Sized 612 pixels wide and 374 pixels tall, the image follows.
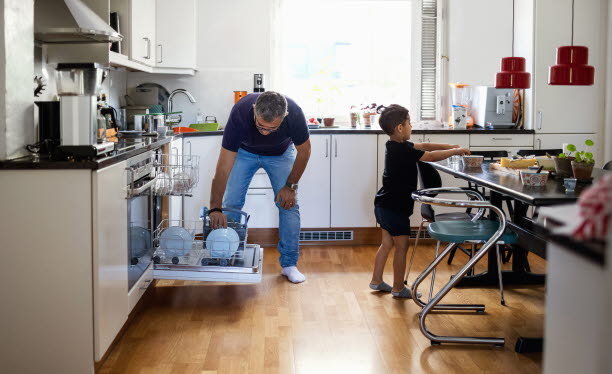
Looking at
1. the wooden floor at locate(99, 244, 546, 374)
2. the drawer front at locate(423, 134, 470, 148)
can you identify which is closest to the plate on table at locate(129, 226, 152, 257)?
the wooden floor at locate(99, 244, 546, 374)

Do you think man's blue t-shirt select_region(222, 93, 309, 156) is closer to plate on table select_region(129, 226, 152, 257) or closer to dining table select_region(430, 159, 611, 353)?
plate on table select_region(129, 226, 152, 257)

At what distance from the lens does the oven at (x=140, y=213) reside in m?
3.45

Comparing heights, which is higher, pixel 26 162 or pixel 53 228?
pixel 26 162

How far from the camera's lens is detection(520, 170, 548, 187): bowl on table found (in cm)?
324

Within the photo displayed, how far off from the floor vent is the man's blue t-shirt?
143 cm

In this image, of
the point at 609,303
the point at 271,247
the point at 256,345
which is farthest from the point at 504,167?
the point at 609,303

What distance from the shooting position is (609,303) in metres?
1.20

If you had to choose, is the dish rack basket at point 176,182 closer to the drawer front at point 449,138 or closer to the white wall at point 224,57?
the white wall at point 224,57

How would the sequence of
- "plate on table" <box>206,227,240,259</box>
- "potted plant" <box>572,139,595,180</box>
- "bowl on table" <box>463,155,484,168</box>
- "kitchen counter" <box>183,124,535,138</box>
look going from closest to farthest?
"potted plant" <box>572,139,595,180</box>
"plate on table" <box>206,227,240,259</box>
"bowl on table" <box>463,155,484,168</box>
"kitchen counter" <box>183,124,535,138</box>

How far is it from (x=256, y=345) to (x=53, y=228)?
1.10 meters

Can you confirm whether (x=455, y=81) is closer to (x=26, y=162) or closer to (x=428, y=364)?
(x=428, y=364)

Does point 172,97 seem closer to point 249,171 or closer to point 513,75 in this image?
point 249,171

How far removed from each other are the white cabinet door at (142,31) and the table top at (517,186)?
7.28ft

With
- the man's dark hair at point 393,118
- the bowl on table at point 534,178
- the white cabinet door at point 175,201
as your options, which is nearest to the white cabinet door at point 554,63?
the man's dark hair at point 393,118
